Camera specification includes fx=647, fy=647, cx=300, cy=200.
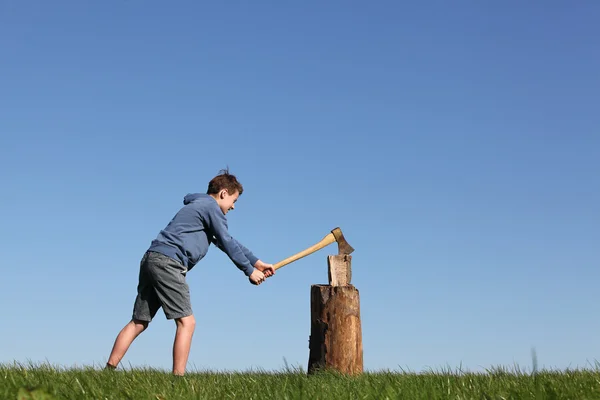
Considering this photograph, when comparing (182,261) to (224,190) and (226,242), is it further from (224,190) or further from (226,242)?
(224,190)

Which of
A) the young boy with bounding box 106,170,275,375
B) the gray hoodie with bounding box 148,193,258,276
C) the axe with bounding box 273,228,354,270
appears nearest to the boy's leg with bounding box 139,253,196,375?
the young boy with bounding box 106,170,275,375

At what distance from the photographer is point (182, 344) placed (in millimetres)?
7406

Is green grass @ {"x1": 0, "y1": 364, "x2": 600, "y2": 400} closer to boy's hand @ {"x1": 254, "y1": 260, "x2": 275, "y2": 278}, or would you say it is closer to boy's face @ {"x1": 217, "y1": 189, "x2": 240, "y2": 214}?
boy's hand @ {"x1": 254, "y1": 260, "x2": 275, "y2": 278}

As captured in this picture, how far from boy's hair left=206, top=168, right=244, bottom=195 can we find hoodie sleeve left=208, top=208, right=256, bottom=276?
39 centimetres

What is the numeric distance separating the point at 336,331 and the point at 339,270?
75cm

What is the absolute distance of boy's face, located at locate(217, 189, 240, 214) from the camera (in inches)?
325

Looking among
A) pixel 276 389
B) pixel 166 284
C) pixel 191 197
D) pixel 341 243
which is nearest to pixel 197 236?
pixel 191 197

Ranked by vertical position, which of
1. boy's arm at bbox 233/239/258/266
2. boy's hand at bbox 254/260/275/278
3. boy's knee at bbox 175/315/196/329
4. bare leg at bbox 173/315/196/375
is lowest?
bare leg at bbox 173/315/196/375

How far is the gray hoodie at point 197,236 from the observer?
7.75 meters

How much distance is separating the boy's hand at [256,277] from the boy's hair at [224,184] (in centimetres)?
105

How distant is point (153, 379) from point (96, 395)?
55.6 inches

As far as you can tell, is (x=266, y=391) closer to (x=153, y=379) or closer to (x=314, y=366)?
(x=153, y=379)

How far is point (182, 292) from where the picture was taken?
757 centimetres

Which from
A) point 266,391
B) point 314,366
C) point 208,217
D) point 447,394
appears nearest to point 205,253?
point 208,217
